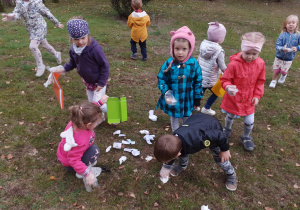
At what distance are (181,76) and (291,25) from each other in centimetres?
383

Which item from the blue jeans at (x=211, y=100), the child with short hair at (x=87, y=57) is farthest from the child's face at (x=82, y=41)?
the blue jeans at (x=211, y=100)

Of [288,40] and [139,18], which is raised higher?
[139,18]

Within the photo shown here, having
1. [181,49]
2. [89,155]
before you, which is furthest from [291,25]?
[89,155]

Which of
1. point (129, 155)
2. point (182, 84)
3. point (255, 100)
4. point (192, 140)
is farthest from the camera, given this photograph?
point (129, 155)

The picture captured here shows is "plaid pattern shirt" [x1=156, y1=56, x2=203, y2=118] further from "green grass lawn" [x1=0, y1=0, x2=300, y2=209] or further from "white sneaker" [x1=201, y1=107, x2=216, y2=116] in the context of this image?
"white sneaker" [x1=201, y1=107, x2=216, y2=116]

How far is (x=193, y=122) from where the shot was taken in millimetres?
2771

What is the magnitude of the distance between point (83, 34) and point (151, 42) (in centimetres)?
592

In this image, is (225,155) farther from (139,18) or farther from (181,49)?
(139,18)

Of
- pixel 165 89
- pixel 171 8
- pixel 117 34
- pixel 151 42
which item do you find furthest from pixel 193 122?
pixel 171 8

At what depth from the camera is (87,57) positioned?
11.7 ft

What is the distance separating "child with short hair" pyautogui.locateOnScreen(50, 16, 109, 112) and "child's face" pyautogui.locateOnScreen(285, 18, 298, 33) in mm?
4467

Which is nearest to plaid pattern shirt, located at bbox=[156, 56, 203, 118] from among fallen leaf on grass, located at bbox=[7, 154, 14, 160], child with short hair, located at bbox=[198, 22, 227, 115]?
child with short hair, located at bbox=[198, 22, 227, 115]

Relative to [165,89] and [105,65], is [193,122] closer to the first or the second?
[165,89]

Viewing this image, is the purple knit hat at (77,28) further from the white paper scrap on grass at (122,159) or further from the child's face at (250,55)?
the child's face at (250,55)
